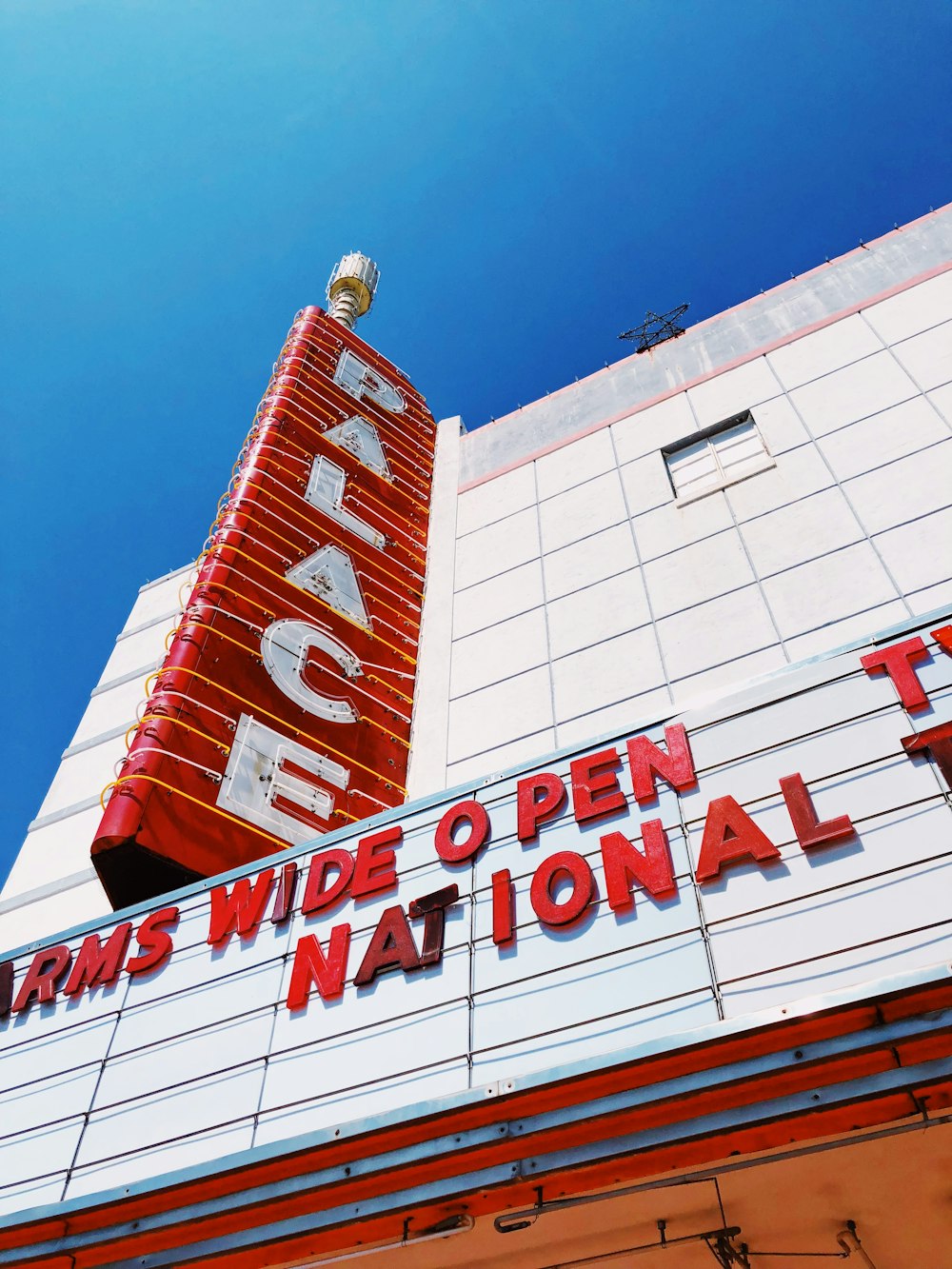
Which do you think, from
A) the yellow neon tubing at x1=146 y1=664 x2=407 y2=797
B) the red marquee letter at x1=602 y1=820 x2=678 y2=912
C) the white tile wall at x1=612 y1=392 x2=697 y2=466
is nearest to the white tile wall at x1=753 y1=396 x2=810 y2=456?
the white tile wall at x1=612 y1=392 x2=697 y2=466

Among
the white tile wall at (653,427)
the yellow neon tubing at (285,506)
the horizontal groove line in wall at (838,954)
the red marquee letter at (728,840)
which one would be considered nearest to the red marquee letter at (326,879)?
the red marquee letter at (728,840)

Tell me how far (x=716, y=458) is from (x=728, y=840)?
9.00 metres

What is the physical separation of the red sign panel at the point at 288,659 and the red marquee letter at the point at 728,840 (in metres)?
5.31

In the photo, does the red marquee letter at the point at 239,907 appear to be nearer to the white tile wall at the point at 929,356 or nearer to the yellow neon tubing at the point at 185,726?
the yellow neon tubing at the point at 185,726

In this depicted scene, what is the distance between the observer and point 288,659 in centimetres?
1217

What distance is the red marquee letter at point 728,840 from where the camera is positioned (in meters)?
6.23

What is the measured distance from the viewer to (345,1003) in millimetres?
6988

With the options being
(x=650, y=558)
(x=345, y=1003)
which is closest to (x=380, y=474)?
(x=650, y=558)

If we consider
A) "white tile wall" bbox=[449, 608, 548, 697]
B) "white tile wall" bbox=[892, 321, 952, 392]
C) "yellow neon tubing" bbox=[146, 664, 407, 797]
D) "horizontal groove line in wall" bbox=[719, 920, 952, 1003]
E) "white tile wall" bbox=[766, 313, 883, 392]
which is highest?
"white tile wall" bbox=[766, 313, 883, 392]

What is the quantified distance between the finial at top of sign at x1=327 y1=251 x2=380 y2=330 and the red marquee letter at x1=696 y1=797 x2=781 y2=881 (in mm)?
18275

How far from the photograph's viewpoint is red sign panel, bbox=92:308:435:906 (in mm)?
9977

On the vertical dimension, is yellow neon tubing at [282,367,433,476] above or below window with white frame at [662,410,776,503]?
above

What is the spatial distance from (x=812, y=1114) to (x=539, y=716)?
23.2 feet

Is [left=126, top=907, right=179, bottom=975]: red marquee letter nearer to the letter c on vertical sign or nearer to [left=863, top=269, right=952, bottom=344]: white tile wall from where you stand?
the letter c on vertical sign
